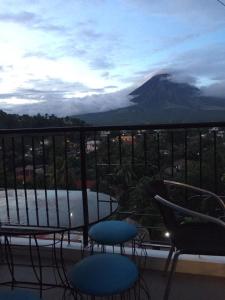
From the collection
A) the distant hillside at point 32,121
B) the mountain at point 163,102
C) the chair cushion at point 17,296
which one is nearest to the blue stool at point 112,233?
the chair cushion at point 17,296

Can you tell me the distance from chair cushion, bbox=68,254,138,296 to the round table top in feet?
0.70

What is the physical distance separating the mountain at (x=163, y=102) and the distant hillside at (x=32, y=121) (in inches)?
13.3

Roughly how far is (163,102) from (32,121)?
194cm

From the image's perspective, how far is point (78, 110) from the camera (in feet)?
15.8

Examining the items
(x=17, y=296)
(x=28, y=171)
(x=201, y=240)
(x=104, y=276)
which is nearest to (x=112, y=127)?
(x=28, y=171)

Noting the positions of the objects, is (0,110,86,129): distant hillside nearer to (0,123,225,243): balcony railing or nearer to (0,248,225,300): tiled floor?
(0,123,225,243): balcony railing

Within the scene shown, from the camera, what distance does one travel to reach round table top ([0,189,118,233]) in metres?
2.15

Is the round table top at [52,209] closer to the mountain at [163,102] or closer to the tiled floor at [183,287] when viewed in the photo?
the tiled floor at [183,287]

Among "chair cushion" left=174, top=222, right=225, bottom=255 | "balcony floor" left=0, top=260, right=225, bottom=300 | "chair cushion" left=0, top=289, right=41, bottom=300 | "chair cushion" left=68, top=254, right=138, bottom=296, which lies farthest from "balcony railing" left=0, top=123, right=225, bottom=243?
"chair cushion" left=0, top=289, right=41, bottom=300

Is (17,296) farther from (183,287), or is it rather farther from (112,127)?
(112,127)

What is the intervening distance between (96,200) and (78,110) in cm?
243

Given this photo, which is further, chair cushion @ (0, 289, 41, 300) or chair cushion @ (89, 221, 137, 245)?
chair cushion @ (89, 221, 137, 245)

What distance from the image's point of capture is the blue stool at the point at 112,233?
2.47 m

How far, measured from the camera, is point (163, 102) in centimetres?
521
